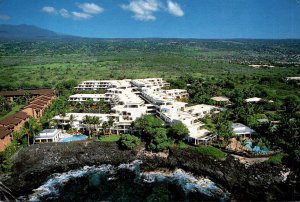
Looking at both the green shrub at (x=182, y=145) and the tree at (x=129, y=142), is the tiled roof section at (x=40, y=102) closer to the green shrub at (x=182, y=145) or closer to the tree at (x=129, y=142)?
the tree at (x=129, y=142)

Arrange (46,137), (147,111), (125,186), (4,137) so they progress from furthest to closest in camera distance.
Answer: (147,111) < (46,137) < (4,137) < (125,186)

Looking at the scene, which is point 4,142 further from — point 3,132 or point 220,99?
point 220,99

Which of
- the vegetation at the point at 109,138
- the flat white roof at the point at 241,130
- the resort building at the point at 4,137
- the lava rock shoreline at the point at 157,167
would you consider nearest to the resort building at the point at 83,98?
the vegetation at the point at 109,138

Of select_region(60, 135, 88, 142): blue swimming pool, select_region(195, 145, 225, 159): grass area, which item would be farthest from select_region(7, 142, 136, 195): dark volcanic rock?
select_region(195, 145, 225, 159): grass area

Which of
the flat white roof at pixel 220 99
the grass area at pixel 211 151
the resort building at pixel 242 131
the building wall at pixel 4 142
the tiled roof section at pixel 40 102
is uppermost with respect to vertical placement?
the flat white roof at pixel 220 99

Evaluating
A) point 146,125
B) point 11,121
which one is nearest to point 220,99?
point 146,125

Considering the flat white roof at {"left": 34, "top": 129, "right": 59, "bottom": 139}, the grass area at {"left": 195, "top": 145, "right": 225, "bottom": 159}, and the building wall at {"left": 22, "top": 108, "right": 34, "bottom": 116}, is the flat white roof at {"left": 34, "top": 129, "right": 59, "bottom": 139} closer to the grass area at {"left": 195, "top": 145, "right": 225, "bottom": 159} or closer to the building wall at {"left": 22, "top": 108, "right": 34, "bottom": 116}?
the building wall at {"left": 22, "top": 108, "right": 34, "bottom": 116}
